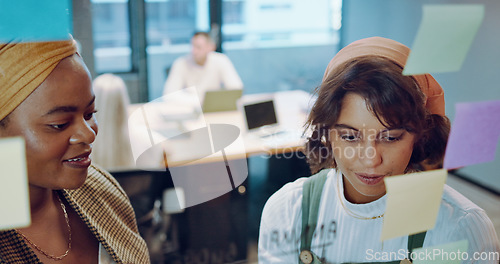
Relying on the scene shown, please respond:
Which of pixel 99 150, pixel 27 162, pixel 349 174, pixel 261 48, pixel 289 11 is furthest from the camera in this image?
pixel 99 150

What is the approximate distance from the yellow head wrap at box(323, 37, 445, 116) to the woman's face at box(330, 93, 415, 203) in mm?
51

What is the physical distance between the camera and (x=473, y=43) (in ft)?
1.90

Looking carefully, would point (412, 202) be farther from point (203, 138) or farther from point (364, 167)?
point (203, 138)

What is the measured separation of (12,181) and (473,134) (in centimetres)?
57

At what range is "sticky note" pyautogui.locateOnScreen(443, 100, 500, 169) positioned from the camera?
0.62 metres

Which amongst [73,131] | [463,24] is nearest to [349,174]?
[463,24]

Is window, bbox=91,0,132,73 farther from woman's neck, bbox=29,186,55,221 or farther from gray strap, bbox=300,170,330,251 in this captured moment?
gray strap, bbox=300,170,330,251

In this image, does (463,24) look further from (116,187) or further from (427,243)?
(116,187)

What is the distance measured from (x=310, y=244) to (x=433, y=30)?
331mm

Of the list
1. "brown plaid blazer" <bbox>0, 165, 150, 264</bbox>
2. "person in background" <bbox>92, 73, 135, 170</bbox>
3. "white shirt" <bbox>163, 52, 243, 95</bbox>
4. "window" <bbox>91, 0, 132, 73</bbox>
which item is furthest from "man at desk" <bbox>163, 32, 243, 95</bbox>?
"brown plaid blazer" <bbox>0, 165, 150, 264</bbox>

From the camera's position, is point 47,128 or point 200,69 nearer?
point 47,128

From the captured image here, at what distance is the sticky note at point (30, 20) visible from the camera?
458 mm

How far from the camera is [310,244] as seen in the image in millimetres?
663

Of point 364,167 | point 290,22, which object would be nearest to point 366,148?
point 364,167
